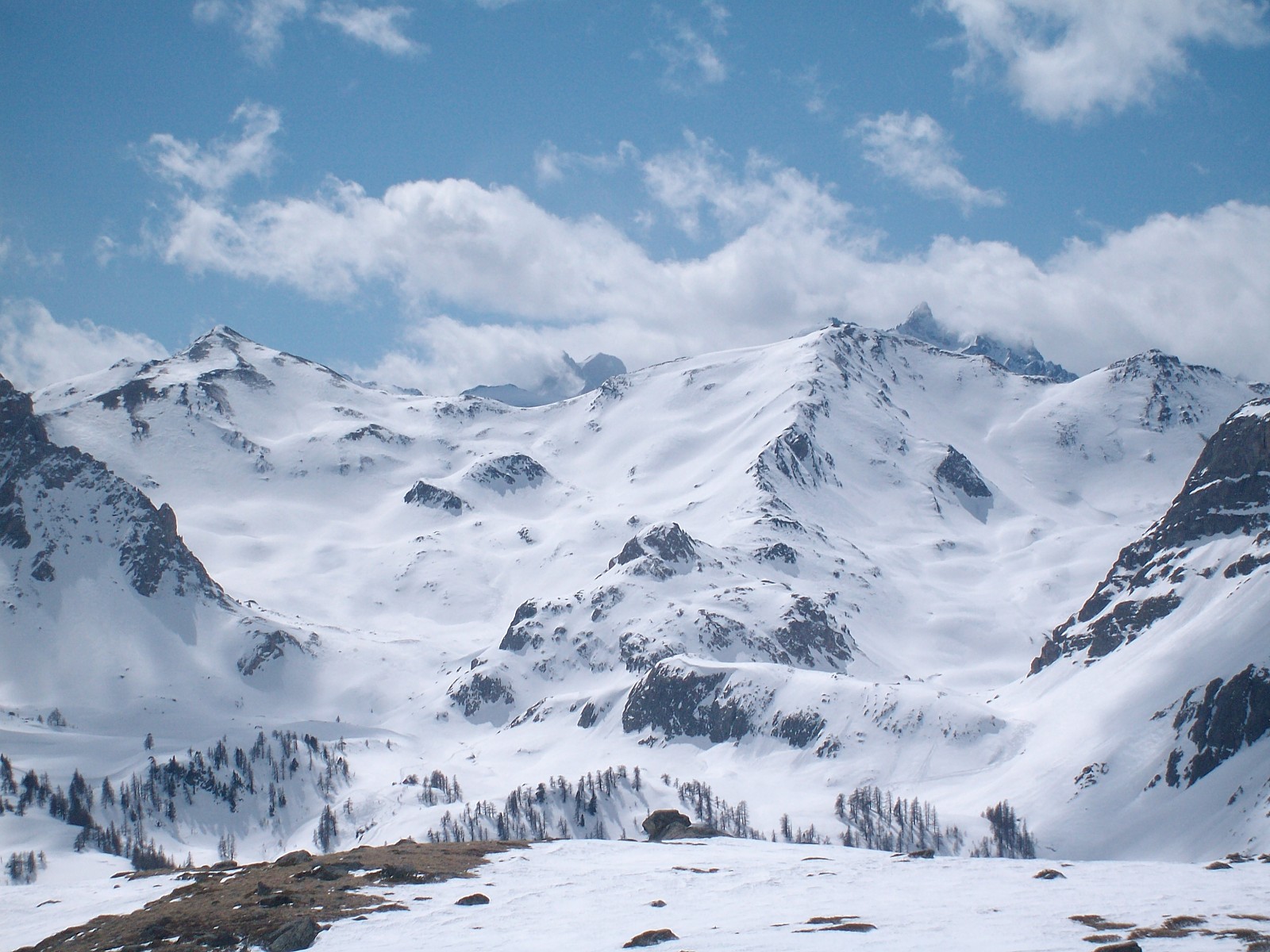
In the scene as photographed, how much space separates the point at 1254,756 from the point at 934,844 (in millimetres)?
59490

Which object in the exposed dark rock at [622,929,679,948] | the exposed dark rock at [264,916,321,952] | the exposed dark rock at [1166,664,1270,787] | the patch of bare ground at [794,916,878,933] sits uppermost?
the exposed dark rock at [264,916,321,952]

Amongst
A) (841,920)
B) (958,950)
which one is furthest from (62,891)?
(958,950)

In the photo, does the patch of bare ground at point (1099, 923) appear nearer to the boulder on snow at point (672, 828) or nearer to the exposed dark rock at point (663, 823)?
the boulder on snow at point (672, 828)

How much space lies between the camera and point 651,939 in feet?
179

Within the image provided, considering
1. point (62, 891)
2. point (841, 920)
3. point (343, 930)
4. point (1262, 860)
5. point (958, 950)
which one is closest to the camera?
point (958, 950)

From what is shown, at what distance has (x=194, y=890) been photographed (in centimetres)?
7569

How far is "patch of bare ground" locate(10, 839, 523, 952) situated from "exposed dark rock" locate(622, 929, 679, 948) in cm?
1853

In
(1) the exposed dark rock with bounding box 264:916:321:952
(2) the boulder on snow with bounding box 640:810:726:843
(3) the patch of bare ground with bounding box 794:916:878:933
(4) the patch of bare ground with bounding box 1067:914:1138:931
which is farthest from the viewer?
(2) the boulder on snow with bounding box 640:810:726:843

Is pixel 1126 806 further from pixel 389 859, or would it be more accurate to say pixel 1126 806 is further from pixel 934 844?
pixel 389 859

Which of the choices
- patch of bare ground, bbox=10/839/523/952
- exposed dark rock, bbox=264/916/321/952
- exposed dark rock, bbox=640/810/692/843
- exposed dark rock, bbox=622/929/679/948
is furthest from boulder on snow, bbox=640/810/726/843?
exposed dark rock, bbox=622/929/679/948

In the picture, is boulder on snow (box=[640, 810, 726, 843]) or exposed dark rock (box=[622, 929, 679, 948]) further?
boulder on snow (box=[640, 810, 726, 843])

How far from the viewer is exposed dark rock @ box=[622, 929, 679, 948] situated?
177 feet

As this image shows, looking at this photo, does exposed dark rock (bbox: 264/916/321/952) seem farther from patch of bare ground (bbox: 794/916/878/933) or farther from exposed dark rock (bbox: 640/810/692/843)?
exposed dark rock (bbox: 640/810/692/843)

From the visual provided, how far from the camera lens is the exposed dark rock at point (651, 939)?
177 feet
